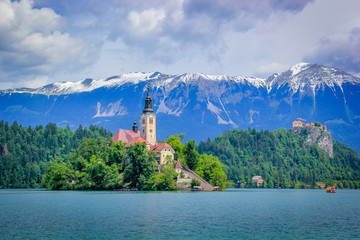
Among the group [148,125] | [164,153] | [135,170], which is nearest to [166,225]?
[135,170]

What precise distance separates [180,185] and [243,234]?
299 feet

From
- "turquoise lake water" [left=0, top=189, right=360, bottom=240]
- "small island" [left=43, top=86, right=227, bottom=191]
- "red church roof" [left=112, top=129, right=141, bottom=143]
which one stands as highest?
"red church roof" [left=112, top=129, right=141, bottom=143]

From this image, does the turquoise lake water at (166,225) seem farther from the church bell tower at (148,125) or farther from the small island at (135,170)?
the church bell tower at (148,125)

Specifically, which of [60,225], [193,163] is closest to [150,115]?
[193,163]

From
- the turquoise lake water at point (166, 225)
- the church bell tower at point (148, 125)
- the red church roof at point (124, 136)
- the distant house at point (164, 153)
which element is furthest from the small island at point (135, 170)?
the turquoise lake water at point (166, 225)

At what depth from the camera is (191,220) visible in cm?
5291

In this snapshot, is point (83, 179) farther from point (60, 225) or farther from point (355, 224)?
point (355, 224)

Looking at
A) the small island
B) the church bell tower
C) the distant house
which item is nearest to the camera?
the small island

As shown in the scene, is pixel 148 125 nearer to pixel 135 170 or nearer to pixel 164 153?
pixel 164 153

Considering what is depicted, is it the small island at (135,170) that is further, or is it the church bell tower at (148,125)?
the church bell tower at (148,125)

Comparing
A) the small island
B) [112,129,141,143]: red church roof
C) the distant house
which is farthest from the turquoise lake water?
[112,129,141,143]: red church roof

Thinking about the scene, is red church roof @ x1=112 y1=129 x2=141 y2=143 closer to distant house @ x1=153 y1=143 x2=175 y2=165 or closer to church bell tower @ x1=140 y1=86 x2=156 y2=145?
church bell tower @ x1=140 y1=86 x2=156 y2=145

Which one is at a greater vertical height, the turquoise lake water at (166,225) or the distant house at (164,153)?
the distant house at (164,153)

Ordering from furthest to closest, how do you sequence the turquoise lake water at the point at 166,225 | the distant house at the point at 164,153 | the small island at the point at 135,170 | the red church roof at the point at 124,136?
the red church roof at the point at 124,136 → the distant house at the point at 164,153 → the small island at the point at 135,170 → the turquoise lake water at the point at 166,225
